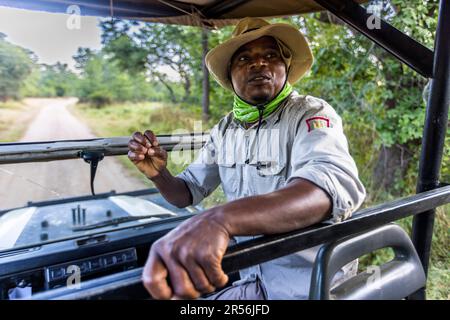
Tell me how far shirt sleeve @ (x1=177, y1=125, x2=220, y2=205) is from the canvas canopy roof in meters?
0.70

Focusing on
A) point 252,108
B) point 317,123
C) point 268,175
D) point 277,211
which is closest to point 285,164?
point 268,175

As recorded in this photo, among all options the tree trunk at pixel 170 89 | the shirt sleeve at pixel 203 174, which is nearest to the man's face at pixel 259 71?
the shirt sleeve at pixel 203 174

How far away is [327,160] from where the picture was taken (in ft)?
3.56

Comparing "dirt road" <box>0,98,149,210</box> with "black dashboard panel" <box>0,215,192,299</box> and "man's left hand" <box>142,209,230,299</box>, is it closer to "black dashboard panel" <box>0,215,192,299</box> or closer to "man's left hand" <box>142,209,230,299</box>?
"black dashboard panel" <box>0,215,192,299</box>

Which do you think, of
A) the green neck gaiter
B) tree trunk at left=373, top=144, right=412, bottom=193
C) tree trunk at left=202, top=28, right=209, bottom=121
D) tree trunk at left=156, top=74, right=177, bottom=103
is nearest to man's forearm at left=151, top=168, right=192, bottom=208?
the green neck gaiter

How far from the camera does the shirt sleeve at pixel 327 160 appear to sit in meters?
0.97

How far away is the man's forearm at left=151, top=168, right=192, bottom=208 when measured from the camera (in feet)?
5.91

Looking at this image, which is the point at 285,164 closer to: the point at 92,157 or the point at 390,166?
the point at 92,157

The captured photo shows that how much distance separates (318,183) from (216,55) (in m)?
1.07

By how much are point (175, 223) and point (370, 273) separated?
3.33 ft

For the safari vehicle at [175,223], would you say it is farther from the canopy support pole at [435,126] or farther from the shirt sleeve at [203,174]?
the shirt sleeve at [203,174]

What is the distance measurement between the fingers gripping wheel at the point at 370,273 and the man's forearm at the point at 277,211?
10 cm

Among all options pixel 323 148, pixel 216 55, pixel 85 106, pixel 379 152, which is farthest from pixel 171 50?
pixel 323 148

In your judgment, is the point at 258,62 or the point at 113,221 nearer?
the point at 258,62
